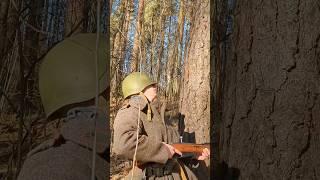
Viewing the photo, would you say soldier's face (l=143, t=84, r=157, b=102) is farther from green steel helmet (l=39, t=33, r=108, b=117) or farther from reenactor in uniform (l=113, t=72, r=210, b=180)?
green steel helmet (l=39, t=33, r=108, b=117)

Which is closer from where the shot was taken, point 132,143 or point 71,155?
point 71,155

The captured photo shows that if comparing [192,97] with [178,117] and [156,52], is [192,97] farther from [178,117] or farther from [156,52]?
[156,52]

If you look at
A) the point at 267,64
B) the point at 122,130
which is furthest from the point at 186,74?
the point at 267,64

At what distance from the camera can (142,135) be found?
1.81m

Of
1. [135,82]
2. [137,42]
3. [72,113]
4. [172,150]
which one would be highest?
[137,42]

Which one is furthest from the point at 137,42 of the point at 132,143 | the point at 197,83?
the point at 132,143

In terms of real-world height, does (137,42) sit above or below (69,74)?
above

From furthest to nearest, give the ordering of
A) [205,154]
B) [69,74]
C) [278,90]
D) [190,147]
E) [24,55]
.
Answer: [190,147] < [205,154] < [24,55] < [69,74] < [278,90]

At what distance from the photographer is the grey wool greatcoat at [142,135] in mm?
1730

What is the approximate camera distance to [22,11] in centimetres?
121

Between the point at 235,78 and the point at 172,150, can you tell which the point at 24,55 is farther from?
the point at 172,150

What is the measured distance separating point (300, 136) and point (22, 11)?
784mm

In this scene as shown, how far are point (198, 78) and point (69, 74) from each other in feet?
2.45

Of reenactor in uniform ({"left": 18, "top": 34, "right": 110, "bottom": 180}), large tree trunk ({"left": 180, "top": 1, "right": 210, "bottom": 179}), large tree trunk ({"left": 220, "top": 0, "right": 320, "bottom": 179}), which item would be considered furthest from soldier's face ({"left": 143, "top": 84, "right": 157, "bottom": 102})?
large tree trunk ({"left": 220, "top": 0, "right": 320, "bottom": 179})
